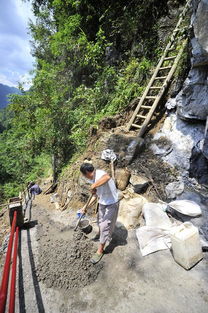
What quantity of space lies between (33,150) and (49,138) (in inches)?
43.0

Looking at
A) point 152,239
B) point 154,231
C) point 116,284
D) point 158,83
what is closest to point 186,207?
point 154,231

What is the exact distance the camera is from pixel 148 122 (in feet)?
13.0

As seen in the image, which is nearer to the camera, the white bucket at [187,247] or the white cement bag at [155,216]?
the white bucket at [187,247]

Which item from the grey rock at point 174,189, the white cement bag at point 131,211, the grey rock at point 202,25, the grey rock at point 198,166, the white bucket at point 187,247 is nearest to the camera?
the white bucket at point 187,247

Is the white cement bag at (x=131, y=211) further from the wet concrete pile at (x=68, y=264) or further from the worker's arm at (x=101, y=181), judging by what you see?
the worker's arm at (x=101, y=181)

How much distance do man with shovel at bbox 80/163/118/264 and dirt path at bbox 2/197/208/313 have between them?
1.01 ft

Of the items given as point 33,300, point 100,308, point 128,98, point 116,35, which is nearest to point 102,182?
point 100,308

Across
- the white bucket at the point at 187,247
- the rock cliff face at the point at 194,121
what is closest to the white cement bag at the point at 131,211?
the white bucket at the point at 187,247

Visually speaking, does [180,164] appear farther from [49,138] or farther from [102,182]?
[49,138]

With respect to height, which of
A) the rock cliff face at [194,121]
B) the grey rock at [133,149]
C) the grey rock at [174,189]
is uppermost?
the rock cliff face at [194,121]

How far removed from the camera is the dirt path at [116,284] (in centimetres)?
172

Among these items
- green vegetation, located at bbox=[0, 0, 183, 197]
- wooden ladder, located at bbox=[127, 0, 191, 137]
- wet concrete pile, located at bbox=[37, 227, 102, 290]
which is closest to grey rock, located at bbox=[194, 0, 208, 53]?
wooden ladder, located at bbox=[127, 0, 191, 137]

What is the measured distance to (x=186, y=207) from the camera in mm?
2631

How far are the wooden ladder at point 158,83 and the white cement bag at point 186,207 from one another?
1.90 metres
